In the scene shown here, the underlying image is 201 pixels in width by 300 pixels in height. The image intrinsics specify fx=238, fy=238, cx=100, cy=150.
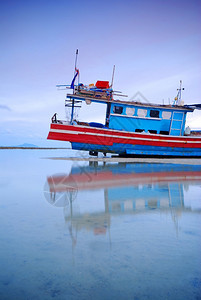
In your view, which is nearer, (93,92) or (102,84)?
(93,92)

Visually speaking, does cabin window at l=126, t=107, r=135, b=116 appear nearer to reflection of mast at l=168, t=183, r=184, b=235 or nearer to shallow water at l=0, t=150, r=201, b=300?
reflection of mast at l=168, t=183, r=184, b=235

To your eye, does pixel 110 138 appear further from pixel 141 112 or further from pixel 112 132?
pixel 141 112

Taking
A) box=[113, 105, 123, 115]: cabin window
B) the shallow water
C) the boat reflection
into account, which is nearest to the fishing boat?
box=[113, 105, 123, 115]: cabin window

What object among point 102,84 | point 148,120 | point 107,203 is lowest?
point 107,203

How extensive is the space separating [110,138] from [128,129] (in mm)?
2169

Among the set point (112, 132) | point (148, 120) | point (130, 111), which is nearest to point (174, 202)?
point (112, 132)

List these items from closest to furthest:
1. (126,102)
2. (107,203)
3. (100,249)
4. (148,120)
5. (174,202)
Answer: (100,249) < (107,203) < (174,202) < (126,102) < (148,120)

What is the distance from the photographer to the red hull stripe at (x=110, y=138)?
765 inches

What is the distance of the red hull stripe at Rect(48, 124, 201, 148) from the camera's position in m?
19.4

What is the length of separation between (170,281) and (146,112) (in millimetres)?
20468

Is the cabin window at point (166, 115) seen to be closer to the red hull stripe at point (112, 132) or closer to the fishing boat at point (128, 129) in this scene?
the fishing boat at point (128, 129)

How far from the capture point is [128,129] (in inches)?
851

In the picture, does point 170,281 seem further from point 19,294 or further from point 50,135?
point 50,135

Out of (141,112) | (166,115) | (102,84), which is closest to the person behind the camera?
(102,84)
